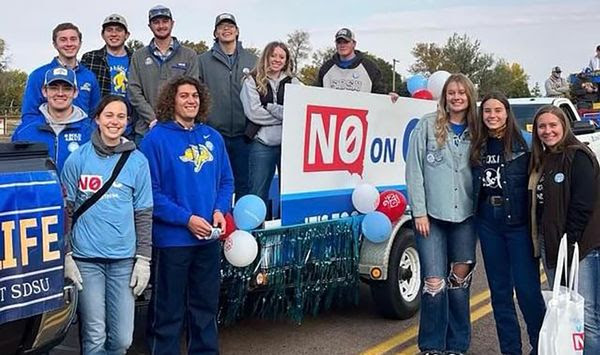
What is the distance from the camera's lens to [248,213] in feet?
14.4

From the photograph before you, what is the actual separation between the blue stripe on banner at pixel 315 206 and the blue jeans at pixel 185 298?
659 millimetres

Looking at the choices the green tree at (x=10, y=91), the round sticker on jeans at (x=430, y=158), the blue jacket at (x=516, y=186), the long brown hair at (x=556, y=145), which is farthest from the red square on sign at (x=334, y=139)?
the green tree at (x=10, y=91)

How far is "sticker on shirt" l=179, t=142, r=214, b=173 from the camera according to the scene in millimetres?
3984

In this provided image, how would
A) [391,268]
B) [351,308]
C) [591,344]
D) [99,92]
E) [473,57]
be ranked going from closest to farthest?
[591,344], [99,92], [391,268], [351,308], [473,57]

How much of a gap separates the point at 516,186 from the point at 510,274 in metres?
0.64

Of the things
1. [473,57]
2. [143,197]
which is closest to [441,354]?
[143,197]

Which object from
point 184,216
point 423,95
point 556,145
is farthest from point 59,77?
point 423,95

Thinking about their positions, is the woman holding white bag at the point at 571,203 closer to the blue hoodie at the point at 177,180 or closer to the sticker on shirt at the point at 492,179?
the sticker on shirt at the point at 492,179

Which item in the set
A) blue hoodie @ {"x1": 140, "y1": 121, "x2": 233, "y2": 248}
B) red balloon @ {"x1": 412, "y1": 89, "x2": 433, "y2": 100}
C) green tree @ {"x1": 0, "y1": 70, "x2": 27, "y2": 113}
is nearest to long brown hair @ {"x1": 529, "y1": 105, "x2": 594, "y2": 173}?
blue hoodie @ {"x1": 140, "y1": 121, "x2": 233, "y2": 248}

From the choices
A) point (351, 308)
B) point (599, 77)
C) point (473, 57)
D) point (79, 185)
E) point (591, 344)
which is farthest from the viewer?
point (473, 57)

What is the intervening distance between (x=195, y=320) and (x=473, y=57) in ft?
182

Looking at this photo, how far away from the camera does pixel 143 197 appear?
366cm

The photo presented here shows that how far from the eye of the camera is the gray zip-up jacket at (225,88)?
5441 millimetres

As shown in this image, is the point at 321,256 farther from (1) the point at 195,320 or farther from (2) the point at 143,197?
(2) the point at 143,197
